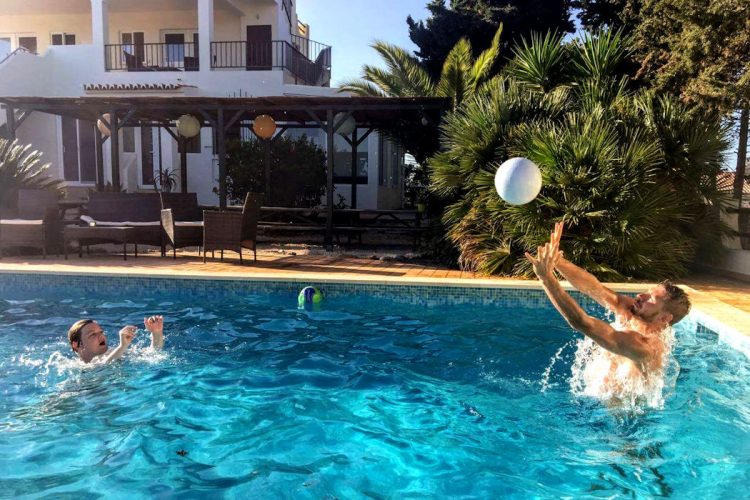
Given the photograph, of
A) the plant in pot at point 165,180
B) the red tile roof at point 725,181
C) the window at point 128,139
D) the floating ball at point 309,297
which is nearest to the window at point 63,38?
the window at point 128,139

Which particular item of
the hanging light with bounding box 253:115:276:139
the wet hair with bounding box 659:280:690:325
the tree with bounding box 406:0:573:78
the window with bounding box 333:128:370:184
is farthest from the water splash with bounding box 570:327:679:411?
the tree with bounding box 406:0:573:78

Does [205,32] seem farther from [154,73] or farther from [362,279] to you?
[362,279]

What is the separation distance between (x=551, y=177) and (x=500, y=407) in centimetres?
478

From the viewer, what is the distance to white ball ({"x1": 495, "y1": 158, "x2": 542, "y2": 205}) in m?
4.62

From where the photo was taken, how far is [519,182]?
15.1ft

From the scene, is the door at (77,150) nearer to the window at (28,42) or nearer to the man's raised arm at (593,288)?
the window at (28,42)

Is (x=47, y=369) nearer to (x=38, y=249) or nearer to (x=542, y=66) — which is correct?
(x=38, y=249)

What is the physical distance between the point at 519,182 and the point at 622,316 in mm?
1324

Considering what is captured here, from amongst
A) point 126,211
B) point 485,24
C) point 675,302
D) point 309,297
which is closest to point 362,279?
point 309,297

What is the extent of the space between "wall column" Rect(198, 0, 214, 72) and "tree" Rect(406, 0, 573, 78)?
7.34 meters

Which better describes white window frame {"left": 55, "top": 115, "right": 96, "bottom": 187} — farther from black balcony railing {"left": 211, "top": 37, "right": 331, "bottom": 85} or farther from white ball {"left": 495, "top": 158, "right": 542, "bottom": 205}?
white ball {"left": 495, "top": 158, "right": 542, "bottom": 205}

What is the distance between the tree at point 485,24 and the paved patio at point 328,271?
38.7 ft

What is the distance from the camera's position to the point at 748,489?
10.4 ft

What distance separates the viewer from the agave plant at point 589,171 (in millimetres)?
8102
